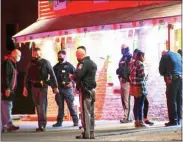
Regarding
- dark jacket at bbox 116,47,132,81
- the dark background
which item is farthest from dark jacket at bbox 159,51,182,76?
the dark background

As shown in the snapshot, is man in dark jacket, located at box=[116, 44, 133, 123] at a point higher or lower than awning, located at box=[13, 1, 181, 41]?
lower

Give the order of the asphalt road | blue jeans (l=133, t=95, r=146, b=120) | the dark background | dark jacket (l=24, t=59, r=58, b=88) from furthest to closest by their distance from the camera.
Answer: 1. the dark background
2. dark jacket (l=24, t=59, r=58, b=88)
3. blue jeans (l=133, t=95, r=146, b=120)
4. the asphalt road

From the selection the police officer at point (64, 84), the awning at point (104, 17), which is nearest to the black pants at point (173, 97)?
the awning at point (104, 17)

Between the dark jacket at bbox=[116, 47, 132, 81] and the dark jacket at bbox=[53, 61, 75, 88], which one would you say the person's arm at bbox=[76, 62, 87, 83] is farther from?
the dark jacket at bbox=[116, 47, 132, 81]

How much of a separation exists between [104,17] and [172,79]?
8.35 feet

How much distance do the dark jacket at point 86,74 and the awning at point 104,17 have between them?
2.39 meters

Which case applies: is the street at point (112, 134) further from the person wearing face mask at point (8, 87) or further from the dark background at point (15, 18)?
the dark background at point (15, 18)

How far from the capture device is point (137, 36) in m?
13.6

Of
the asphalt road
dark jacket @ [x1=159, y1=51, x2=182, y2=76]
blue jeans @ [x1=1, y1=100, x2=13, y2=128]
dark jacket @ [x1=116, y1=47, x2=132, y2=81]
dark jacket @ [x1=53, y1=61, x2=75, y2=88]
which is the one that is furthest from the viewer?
dark jacket @ [x1=116, y1=47, x2=132, y2=81]

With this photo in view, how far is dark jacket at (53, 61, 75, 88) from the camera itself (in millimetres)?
12797

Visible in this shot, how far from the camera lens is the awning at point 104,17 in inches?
456

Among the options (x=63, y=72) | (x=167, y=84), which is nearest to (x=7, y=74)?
(x=63, y=72)

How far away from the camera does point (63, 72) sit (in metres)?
12.8

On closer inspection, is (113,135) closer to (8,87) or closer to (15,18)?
(8,87)
